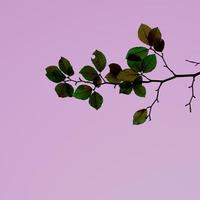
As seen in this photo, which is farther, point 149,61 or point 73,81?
point 73,81

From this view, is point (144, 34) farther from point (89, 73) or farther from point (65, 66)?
point (65, 66)

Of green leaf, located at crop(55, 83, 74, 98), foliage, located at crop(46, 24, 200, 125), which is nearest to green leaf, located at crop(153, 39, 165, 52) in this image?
foliage, located at crop(46, 24, 200, 125)

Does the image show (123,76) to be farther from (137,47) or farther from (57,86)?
(57,86)

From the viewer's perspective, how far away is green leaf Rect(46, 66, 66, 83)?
2.28 m

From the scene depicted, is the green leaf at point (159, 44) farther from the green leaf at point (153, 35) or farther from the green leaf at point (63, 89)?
the green leaf at point (63, 89)

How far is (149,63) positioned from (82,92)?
19.1 inches

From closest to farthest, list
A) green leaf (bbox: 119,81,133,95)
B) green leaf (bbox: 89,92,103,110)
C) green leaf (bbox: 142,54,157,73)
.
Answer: green leaf (bbox: 142,54,157,73) → green leaf (bbox: 119,81,133,95) → green leaf (bbox: 89,92,103,110)

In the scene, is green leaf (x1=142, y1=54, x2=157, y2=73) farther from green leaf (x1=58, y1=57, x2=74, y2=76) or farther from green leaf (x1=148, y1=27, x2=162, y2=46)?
green leaf (x1=58, y1=57, x2=74, y2=76)

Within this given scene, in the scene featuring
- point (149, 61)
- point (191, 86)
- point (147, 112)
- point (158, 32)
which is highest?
point (158, 32)

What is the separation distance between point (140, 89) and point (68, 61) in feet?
1.58

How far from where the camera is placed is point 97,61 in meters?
2.30

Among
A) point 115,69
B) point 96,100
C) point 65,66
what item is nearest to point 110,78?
Answer: point 115,69

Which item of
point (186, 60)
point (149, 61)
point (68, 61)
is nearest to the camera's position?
point (186, 60)

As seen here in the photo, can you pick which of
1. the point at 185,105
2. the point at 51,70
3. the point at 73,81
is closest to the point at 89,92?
the point at 73,81
